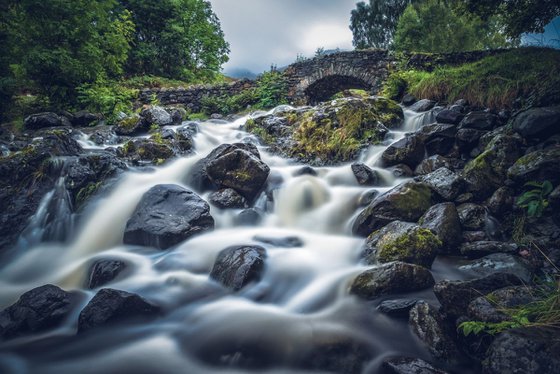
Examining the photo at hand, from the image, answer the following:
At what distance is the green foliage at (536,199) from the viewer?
4039mm

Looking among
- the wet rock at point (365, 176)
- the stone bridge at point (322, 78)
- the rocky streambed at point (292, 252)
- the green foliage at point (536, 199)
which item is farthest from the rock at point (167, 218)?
the stone bridge at point (322, 78)

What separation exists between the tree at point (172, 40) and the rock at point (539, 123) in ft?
59.9

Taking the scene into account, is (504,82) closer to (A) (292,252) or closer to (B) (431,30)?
(A) (292,252)

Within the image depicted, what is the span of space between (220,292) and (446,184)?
3.78 metres

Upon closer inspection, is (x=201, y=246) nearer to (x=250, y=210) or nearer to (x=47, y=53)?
(x=250, y=210)

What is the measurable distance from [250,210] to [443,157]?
12.6 feet

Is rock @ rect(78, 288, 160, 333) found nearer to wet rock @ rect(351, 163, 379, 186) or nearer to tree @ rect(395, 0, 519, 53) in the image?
wet rock @ rect(351, 163, 379, 186)

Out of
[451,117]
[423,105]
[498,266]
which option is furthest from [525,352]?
[423,105]

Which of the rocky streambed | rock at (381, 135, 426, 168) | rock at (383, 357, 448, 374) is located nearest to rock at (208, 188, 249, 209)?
the rocky streambed

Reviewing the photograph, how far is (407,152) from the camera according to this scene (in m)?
6.44

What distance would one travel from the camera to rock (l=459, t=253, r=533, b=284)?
3.33 m

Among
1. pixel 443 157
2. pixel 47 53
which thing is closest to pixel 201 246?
pixel 443 157

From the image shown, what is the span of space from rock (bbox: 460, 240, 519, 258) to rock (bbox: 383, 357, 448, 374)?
7.10ft

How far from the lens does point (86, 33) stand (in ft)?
35.7
